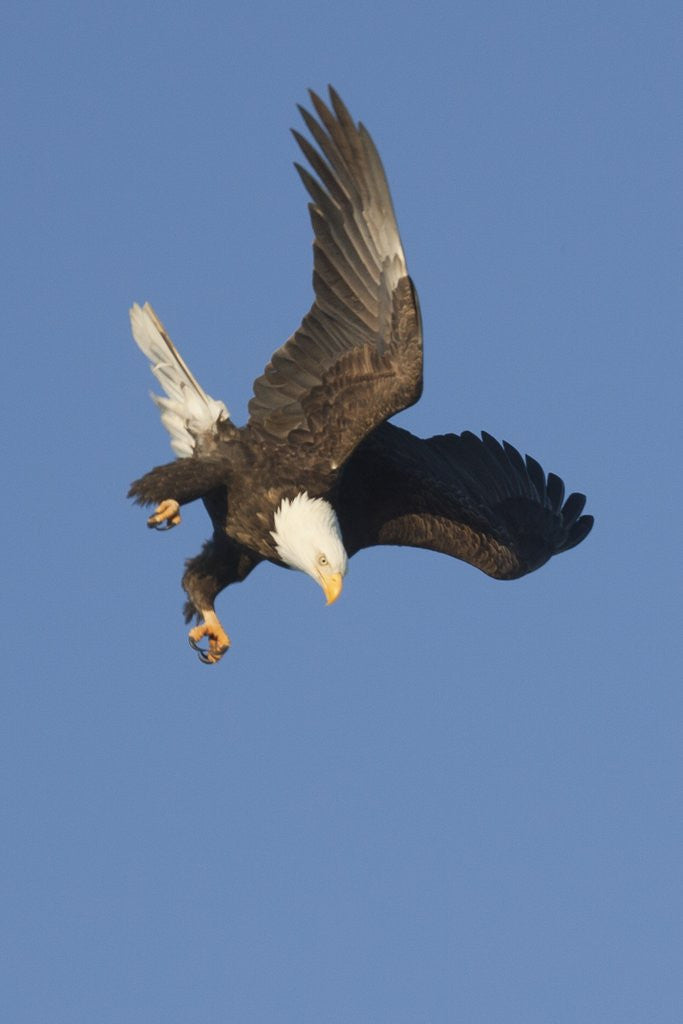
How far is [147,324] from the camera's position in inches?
485

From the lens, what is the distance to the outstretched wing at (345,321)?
10969 millimetres

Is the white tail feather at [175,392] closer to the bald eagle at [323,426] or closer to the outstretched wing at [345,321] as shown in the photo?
the bald eagle at [323,426]

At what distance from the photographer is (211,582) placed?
12.7 m

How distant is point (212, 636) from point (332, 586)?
4.53 ft

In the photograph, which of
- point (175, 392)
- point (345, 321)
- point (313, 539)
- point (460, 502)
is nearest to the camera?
point (345, 321)

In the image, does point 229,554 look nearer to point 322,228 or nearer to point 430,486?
point 430,486

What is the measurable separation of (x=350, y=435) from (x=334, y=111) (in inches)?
67.8

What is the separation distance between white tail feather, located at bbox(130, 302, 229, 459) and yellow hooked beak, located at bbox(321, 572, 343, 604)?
1077 mm

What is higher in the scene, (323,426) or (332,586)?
(323,426)

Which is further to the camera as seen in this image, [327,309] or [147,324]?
[147,324]

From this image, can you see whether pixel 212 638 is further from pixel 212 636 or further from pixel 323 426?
pixel 323 426

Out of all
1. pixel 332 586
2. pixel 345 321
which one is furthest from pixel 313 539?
pixel 345 321

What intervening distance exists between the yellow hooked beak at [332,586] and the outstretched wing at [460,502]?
90cm

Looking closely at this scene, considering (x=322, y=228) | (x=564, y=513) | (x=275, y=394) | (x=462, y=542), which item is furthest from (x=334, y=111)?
(x=564, y=513)
